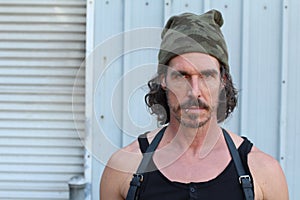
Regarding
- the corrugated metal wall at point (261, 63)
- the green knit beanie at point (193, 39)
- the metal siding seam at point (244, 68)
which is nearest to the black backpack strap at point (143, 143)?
the green knit beanie at point (193, 39)

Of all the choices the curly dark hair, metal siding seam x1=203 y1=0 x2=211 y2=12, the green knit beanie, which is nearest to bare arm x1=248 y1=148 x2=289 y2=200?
the curly dark hair

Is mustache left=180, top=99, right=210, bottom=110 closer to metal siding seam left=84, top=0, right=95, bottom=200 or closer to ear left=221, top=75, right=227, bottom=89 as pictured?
ear left=221, top=75, right=227, bottom=89

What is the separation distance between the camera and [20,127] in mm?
1844

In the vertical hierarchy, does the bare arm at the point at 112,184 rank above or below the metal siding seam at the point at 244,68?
below

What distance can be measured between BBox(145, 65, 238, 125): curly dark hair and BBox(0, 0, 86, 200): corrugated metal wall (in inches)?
25.6

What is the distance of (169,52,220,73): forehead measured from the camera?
1.01 m

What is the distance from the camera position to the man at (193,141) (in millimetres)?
1018

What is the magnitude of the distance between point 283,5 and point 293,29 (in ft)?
0.34

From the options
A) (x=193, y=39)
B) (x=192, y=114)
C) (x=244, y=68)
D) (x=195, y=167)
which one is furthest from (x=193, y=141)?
(x=244, y=68)

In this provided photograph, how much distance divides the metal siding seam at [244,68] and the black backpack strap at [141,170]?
614mm

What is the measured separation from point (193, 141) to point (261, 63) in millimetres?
698

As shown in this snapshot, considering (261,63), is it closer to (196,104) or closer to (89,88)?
(89,88)

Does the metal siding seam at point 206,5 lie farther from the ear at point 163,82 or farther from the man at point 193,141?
the ear at point 163,82

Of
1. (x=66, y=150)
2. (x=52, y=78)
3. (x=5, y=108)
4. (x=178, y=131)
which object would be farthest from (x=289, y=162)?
(x=5, y=108)
